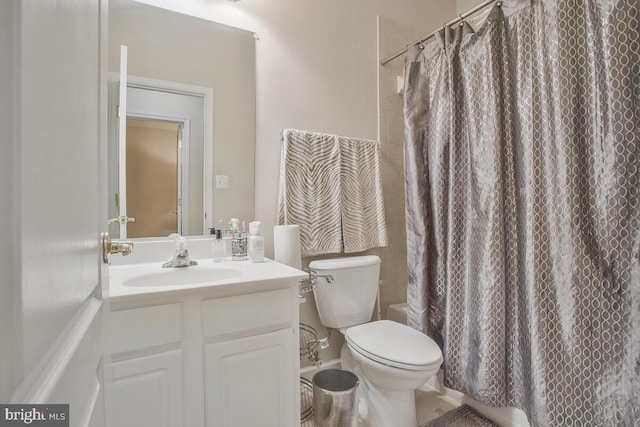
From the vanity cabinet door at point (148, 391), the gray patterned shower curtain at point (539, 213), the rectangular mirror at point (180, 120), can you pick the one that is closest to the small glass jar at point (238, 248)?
the rectangular mirror at point (180, 120)

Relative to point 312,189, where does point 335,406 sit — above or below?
below

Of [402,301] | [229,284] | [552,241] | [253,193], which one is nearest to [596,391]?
[552,241]

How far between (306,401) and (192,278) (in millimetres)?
949

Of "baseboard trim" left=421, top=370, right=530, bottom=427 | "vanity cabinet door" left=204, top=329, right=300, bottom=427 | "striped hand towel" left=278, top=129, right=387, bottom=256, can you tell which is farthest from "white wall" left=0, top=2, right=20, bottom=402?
"baseboard trim" left=421, top=370, right=530, bottom=427

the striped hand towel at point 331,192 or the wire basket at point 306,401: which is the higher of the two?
the striped hand towel at point 331,192

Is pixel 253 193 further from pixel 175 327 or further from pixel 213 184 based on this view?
pixel 175 327

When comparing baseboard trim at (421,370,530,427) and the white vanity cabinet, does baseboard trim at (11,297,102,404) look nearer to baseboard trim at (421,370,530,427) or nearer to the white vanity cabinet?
the white vanity cabinet

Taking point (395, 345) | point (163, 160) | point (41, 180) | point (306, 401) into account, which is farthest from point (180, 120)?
point (306, 401)

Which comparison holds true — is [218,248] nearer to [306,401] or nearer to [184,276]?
[184,276]

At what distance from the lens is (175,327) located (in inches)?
39.7

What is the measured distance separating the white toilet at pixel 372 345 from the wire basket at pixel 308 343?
11 centimetres

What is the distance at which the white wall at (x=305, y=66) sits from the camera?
5.48 feet

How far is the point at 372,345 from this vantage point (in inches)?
55.1

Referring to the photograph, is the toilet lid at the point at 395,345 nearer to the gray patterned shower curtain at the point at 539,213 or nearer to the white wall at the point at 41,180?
the gray patterned shower curtain at the point at 539,213
